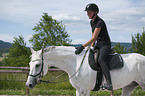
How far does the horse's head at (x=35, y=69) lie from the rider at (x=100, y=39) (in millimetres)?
903

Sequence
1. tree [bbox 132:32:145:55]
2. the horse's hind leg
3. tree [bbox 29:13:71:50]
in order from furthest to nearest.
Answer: tree [bbox 29:13:71:50], tree [bbox 132:32:145:55], the horse's hind leg

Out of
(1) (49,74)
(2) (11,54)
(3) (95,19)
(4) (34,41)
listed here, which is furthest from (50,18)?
(3) (95,19)

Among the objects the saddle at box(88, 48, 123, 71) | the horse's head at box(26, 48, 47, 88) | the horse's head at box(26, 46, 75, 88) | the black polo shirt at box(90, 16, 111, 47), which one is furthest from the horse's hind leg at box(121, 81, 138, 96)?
the horse's head at box(26, 48, 47, 88)

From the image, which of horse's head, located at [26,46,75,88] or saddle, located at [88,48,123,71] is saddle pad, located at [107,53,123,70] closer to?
saddle, located at [88,48,123,71]

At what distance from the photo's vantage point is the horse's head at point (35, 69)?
400 centimetres

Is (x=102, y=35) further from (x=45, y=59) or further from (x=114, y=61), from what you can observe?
(x=45, y=59)

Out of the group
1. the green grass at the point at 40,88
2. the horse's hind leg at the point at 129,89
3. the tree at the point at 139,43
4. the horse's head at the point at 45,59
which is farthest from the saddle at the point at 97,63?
the tree at the point at 139,43

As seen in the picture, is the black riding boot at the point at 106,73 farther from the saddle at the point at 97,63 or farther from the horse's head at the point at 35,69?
the horse's head at the point at 35,69

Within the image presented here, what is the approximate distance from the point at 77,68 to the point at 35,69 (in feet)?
3.30

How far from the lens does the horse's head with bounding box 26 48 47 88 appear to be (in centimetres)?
400

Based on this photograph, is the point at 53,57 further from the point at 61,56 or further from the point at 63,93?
the point at 63,93

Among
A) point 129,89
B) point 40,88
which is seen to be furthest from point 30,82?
point 40,88

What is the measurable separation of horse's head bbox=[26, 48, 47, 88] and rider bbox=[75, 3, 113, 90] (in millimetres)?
903

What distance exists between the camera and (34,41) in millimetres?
35750
